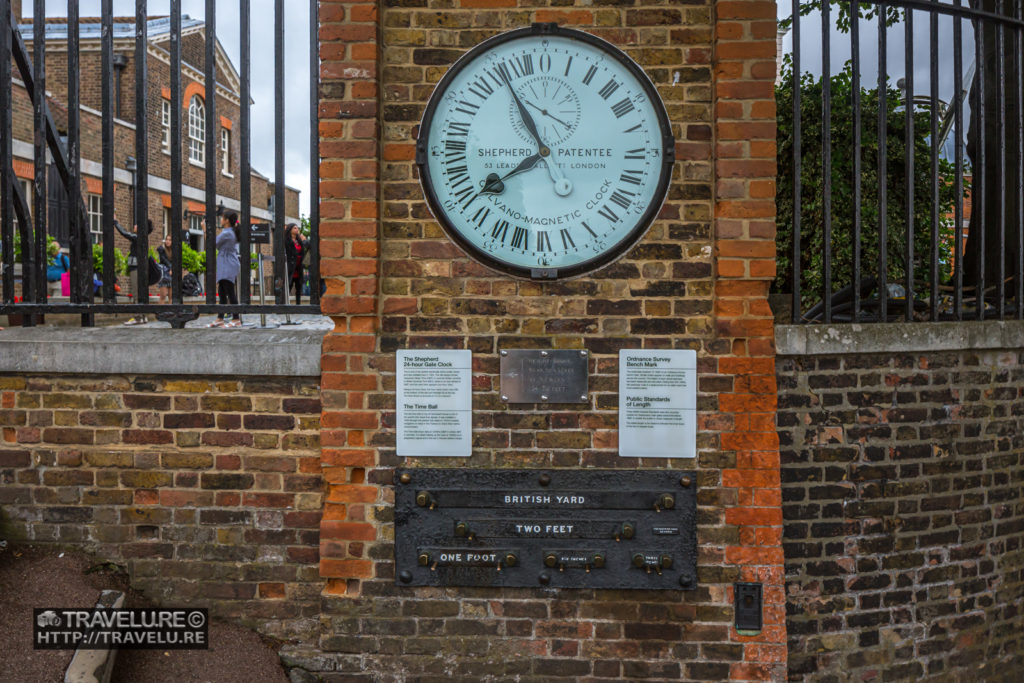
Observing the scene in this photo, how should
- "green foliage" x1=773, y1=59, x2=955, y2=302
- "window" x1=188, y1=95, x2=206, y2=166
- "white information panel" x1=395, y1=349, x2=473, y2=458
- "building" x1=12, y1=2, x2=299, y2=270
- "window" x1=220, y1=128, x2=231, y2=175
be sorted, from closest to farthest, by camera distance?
"white information panel" x1=395, y1=349, x2=473, y2=458
"green foliage" x1=773, y1=59, x2=955, y2=302
"building" x1=12, y1=2, x2=299, y2=270
"window" x1=188, y1=95, x2=206, y2=166
"window" x1=220, y1=128, x2=231, y2=175

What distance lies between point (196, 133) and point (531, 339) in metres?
19.5

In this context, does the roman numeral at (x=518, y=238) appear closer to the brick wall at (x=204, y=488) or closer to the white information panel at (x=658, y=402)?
the white information panel at (x=658, y=402)

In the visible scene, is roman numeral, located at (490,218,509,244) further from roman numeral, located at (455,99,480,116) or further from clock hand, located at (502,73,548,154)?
roman numeral, located at (455,99,480,116)

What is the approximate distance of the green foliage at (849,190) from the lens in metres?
5.03

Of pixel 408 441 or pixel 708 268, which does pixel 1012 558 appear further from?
pixel 408 441

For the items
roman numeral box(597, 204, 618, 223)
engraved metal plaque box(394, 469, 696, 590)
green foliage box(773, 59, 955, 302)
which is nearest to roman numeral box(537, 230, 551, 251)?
roman numeral box(597, 204, 618, 223)

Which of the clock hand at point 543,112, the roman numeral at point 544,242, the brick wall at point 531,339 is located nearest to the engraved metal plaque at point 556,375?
the brick wall at point 531,339

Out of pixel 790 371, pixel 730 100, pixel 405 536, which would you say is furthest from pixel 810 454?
pixel 405 536

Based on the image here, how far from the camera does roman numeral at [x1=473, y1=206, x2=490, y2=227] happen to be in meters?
3.28

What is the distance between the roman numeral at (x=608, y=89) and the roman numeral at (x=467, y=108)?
54 cm

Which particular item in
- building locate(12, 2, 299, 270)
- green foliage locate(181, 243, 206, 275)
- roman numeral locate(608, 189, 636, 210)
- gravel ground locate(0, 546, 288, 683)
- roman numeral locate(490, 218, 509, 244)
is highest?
building locate(12, 2, 299, 270)

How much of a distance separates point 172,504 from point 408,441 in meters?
1.16

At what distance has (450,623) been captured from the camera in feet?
10.9

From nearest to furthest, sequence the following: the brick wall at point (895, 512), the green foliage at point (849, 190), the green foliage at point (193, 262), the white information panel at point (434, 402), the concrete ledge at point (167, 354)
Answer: the white information panel at point (434, 402) < the concrete ledge at point (167, 354) < the brick wall at point (895, 512) < the green foliage at point (849, 190) < the green foliage at point (193, 262)
